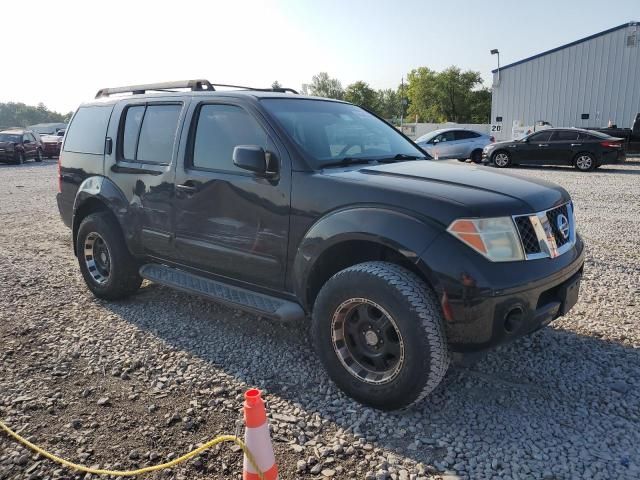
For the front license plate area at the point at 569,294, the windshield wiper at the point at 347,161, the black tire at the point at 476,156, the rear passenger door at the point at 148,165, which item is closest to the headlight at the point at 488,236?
the front license plate area at the point at 569,294

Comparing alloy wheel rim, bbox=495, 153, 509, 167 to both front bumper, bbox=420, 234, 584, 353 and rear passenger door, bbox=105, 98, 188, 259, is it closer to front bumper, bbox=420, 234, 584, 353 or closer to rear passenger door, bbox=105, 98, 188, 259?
rear passenger door, bbox=105, 98, 188, 259

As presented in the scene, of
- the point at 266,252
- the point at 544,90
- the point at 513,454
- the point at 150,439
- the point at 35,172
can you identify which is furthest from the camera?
the point at 544,90

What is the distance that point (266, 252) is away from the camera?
11.4ft

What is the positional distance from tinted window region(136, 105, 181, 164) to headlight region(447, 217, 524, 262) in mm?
2491

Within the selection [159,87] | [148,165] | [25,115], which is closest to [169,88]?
[159,87]

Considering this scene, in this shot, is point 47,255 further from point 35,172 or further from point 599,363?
point 35,172

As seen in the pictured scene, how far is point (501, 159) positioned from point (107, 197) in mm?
15595

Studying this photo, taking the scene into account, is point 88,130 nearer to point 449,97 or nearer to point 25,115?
point 449,97

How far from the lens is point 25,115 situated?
12769 centimetres

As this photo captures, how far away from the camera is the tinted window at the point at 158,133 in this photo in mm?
4160

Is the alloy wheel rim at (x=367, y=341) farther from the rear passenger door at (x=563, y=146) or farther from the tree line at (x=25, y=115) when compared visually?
the tree line at (x=25, y=115)

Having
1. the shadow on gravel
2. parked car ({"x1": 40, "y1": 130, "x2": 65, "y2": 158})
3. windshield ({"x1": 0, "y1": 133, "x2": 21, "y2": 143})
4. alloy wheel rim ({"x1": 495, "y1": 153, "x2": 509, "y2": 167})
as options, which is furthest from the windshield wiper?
parked car ({"x1": 40, "y1": 130, "x2": 65, "y2": 158})

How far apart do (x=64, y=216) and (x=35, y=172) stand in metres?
16.7

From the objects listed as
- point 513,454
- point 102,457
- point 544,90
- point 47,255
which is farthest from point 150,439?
point 544,90
